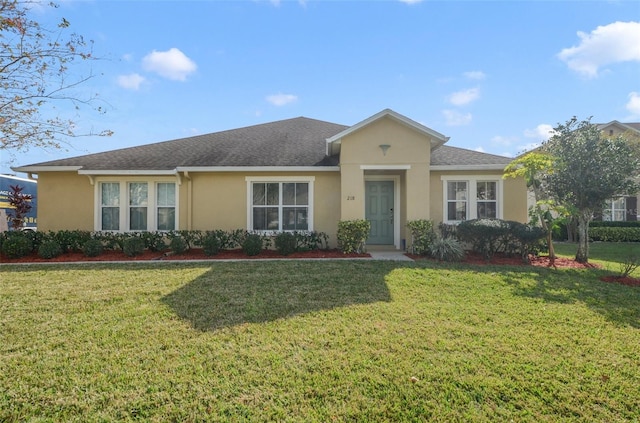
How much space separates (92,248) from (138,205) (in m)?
2.30

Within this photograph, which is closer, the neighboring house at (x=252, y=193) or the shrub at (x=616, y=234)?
the neighboring house at (x=252, y=193)

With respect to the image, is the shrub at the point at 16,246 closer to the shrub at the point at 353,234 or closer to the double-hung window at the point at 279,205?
the double-hung window at the point at 279,205

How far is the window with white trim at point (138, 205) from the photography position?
1178cm

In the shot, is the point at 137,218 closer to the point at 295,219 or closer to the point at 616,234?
the point at 295,219

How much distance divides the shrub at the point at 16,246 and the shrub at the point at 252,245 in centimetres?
702

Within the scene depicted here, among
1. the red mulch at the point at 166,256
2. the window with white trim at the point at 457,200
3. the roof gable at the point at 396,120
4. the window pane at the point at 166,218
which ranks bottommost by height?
the red mulch at the point at 166,256

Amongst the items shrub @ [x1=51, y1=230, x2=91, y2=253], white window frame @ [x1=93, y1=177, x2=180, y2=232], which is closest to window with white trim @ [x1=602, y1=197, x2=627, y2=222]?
white window frame @ [x1=93, y1=177, x2=180, y2=232]

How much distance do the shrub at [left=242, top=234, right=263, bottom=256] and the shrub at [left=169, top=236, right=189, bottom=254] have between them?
84.5 inches

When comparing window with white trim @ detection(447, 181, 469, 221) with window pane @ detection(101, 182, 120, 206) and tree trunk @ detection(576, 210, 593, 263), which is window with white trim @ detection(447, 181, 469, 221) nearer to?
tree trunk @ detection(576, 210, 593, 263)

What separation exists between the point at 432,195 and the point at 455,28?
588 centimetres

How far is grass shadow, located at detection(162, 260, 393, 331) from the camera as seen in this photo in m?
4.99

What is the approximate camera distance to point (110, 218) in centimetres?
1188

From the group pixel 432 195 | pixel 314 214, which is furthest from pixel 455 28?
pixel 314 214

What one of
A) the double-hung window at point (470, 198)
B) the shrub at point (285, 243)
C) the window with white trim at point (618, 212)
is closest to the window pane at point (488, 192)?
the double-hung window at point (470, 198)
